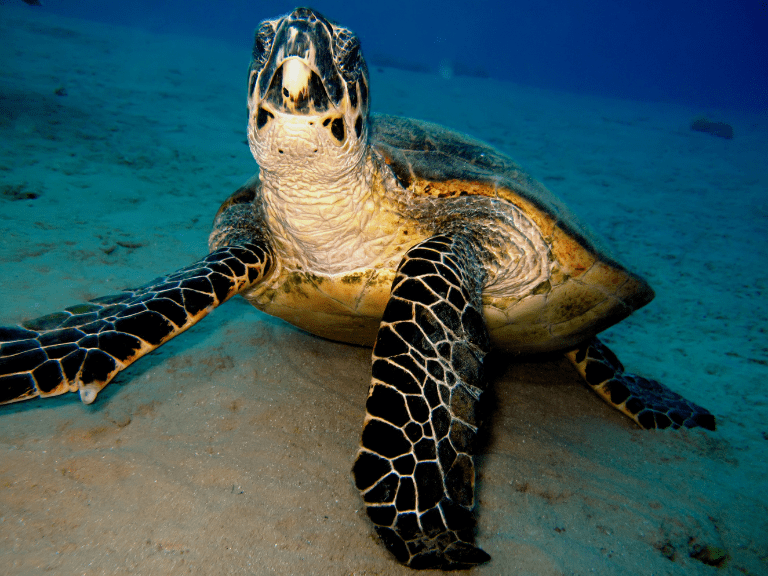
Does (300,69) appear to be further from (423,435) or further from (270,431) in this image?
(270,431)

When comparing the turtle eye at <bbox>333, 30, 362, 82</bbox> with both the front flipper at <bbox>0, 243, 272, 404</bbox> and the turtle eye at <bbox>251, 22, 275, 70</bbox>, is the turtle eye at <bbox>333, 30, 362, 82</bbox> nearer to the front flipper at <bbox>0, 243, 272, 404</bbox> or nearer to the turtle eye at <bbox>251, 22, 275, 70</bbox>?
the turtle eye at <bbox>251, 22, 275, 70</bbox>

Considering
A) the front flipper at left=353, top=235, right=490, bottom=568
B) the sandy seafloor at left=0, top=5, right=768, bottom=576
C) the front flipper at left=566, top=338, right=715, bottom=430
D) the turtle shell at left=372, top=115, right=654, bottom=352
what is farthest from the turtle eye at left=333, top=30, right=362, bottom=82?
the front flipper at left=566, top=338, right=715, bottom=430

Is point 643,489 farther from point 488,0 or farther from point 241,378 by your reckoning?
point 488,0

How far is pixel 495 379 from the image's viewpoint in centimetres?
336

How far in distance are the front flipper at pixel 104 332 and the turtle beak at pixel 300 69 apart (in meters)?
1.05

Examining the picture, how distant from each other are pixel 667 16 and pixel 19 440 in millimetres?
107976

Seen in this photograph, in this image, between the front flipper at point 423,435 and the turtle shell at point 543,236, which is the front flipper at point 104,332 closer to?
the front flipper at point 423,435

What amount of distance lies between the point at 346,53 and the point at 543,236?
160 cm

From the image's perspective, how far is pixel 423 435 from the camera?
139 cm

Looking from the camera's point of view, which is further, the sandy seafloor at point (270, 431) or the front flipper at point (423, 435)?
the sandy seafloor at point (270, 431)

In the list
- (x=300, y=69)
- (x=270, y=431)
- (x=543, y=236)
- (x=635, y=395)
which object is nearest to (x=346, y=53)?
(x=300, y=69)

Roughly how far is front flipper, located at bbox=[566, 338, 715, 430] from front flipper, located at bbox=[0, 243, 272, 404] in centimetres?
281

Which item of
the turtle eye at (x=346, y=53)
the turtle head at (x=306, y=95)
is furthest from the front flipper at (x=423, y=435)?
the turtle eye at (x=346, y=53)

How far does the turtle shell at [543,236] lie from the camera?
2.57 m
